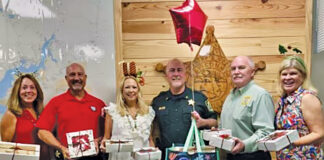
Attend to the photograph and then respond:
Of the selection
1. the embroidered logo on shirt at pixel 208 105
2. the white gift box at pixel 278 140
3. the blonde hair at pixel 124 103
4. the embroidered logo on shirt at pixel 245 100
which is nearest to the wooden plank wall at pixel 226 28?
the blonde hair at pixel 124 103

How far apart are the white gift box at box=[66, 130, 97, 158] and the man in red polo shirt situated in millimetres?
39

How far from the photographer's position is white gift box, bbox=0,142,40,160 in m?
2.04

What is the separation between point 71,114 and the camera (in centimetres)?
262

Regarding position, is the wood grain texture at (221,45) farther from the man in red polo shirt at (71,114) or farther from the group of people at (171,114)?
the man in red polo shirt at (71,114)

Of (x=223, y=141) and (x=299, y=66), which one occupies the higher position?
(x=299, y=66)

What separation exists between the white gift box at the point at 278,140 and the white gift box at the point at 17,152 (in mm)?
1417

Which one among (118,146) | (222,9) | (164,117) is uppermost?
(222,9)

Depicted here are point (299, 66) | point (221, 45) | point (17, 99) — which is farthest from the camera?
point (221, 45)

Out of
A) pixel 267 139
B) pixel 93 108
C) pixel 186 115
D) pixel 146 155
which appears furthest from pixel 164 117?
pixel 267 139

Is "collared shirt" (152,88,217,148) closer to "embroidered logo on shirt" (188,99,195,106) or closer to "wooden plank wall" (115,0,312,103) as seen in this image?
"embroidered logo on shirt" (188,99,195,106)

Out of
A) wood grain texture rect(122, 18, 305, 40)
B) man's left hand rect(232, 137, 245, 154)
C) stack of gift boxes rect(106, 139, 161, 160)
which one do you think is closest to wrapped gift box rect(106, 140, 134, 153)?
stack of gift boxes rect(106, 139, 161, 160)

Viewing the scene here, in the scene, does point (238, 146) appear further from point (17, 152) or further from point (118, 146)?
point (17, 152)

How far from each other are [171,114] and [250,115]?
0.62m

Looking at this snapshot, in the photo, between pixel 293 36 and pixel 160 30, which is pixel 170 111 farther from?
pixel 293 36
